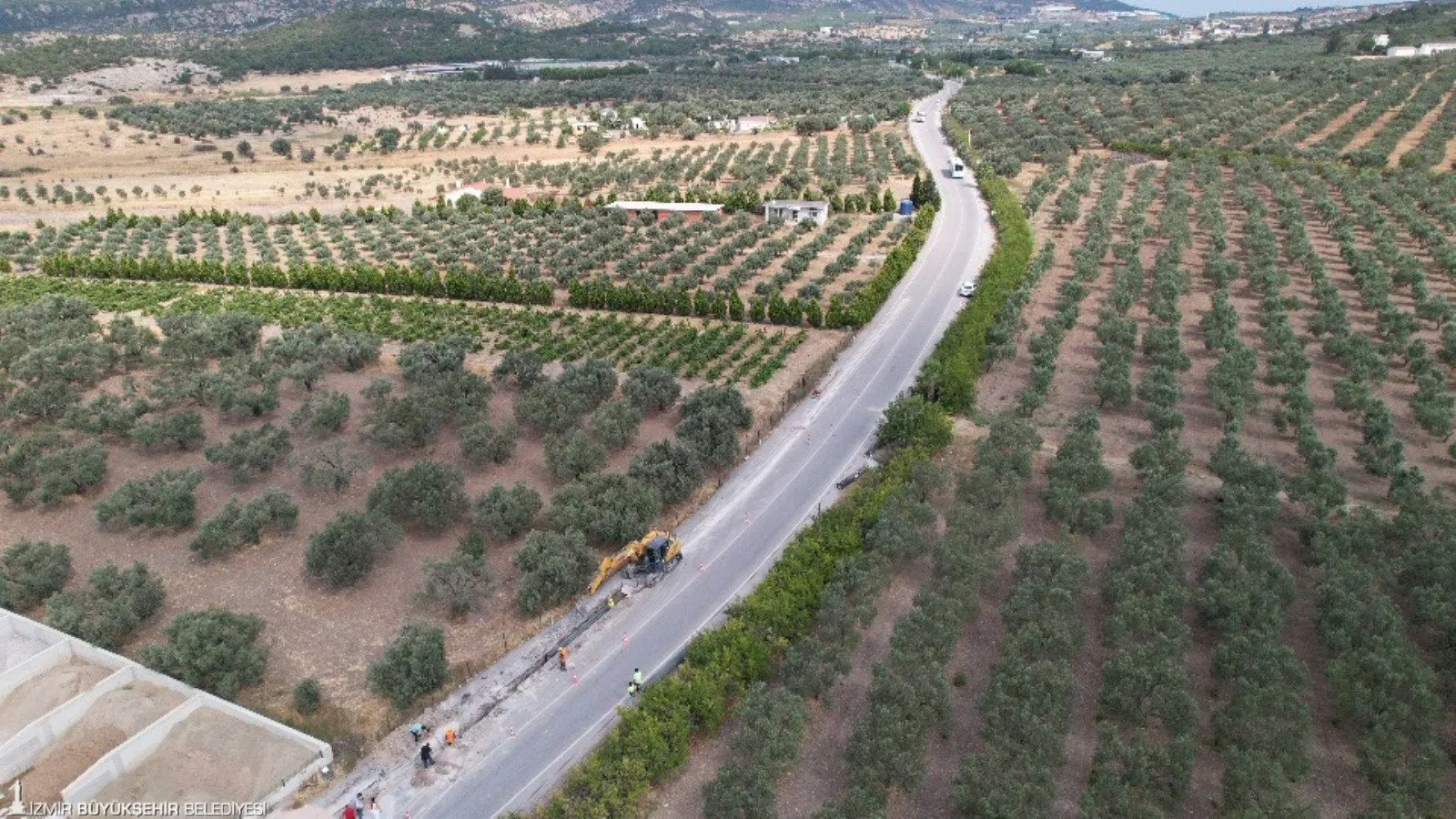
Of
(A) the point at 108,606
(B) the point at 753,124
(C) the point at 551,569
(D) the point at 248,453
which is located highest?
(B) the point at 753,124

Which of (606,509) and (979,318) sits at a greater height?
(979,318)

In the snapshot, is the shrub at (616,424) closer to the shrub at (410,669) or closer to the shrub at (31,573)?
the shrub at (410,669)

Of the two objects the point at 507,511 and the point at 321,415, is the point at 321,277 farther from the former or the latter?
the point at 507,511

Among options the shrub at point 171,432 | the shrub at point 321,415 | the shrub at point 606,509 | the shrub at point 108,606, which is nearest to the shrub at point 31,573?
the shrub at point 108,606

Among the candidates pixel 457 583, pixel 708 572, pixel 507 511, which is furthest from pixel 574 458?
pixel 457 583

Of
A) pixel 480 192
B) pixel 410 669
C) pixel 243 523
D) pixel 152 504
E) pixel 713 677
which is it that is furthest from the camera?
pixel 480 192

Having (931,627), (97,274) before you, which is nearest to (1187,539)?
(931,627)

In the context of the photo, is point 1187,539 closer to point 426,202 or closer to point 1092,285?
point 1092,285

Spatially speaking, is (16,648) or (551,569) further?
(551,569)
